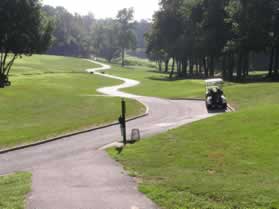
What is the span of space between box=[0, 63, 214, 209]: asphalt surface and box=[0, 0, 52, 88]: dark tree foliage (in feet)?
129

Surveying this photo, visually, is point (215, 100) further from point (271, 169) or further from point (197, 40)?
point (197, 40)

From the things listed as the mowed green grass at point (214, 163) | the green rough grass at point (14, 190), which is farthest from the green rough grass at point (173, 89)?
the green rough grass at point (14, 190)

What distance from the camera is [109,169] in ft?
48.4

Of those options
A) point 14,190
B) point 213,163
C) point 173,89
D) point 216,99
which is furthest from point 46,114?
point 173,89

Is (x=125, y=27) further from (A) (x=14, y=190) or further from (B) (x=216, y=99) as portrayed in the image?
(A) (x=14, y=190)

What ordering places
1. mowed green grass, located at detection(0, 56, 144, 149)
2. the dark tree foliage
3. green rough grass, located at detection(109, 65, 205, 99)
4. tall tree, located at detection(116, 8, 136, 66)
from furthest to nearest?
tall tree, located at detection(116, 8, 136, 66), the dark tree foliage, green rough grass, located at detection(109, 65, 205, 99), mowed green grass, located at detection(0, 56, 144, 149)

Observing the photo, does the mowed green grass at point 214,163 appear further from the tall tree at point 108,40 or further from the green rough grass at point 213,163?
the tall tree at point 108,40

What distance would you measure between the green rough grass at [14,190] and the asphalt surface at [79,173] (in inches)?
9.1

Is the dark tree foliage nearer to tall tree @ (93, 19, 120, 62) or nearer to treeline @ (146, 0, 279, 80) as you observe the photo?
treeline @ (146, 0, 279, 80)

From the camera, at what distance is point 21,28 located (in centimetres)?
6150

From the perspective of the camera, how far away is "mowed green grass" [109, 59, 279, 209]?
1067 cm

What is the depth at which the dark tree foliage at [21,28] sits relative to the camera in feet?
196

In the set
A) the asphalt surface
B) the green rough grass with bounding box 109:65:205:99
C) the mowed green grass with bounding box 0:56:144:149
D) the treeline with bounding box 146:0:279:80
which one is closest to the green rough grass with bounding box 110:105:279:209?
the asphalt surface

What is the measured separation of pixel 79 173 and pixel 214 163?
4.75 m
